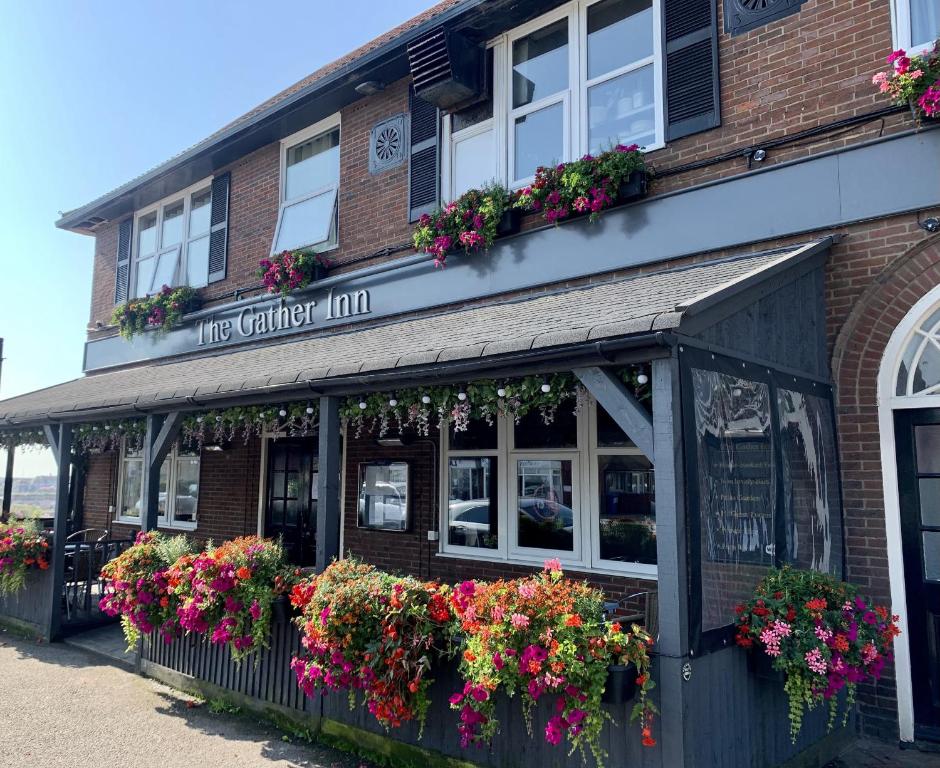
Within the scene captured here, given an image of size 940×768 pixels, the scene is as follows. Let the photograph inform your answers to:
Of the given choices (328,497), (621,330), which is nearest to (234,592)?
(328,497)

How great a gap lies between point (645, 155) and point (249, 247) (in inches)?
240

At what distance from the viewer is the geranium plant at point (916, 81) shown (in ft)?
16.1

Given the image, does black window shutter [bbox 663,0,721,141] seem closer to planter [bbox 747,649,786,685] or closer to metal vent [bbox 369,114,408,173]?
metal vent [bbox 369,114,408,173]

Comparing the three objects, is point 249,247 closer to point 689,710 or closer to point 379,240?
Answer: point 379,240

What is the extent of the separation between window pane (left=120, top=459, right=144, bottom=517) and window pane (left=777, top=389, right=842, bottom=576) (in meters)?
10.7

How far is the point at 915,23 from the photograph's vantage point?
543cm

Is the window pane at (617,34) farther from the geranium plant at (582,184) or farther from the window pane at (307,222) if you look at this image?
the window pane at (307,222)

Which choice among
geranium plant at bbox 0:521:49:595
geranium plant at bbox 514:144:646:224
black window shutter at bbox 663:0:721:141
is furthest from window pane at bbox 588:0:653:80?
geranium plant at bbox 0:521:49:595

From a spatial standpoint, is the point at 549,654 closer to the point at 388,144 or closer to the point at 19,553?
the point at 388,144

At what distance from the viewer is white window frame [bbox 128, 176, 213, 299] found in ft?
38.0

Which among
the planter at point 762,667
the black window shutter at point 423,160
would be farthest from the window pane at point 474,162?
the planter at point 762,667

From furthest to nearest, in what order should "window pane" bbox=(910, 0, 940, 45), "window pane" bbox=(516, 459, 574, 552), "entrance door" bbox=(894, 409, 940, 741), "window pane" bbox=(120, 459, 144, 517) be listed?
1. "window pane" bbox=(120, 459, 144, 517)
2. "window pane" bbox=(516, 459, 574, 552)
3. "window pane" bbox=(910, 0, 940, 45)
4. "entrance door" bbox=(894, 409, 940, 741)

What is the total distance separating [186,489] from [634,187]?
27.8 feet

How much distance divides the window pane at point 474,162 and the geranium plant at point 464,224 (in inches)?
11.6
